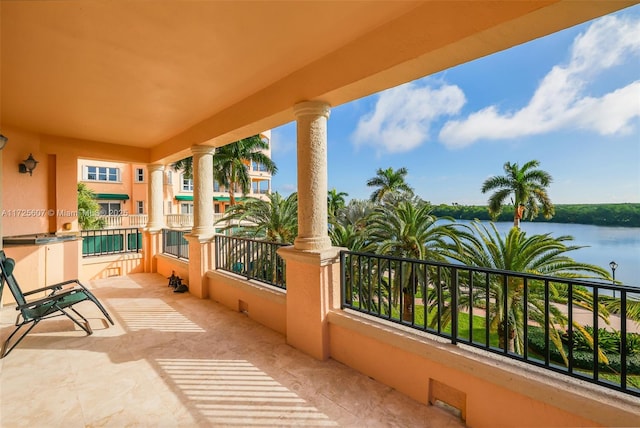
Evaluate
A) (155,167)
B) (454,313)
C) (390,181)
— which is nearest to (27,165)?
(155,167)

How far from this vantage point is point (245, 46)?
2.44 metres

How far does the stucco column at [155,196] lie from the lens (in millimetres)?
6373

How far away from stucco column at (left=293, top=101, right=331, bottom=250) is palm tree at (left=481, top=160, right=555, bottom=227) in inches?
742

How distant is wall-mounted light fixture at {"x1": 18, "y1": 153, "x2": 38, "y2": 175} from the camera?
480 centimetres

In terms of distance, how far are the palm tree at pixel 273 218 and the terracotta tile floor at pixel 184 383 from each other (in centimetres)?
373

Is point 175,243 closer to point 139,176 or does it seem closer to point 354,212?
point 354,212

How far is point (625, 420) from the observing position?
1.40 metres

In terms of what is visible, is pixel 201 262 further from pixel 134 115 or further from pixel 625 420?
pixel 625 420

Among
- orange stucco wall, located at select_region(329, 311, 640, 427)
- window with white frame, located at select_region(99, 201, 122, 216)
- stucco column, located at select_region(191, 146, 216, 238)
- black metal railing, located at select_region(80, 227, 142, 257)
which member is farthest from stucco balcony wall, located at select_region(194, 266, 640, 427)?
window with white frame, located at select_region(99, 201, 122, 216)

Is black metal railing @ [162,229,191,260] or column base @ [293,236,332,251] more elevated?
column base @ [293,236,332,251]

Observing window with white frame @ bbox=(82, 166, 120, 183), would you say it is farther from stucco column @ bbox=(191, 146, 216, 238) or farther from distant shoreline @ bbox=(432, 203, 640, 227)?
distant shoreline @ bbox=(432, 203, 640, 227)

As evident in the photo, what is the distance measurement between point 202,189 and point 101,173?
61.1 ft

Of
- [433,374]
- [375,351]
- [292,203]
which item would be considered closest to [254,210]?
[292,203]

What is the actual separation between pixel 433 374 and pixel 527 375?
0.61 m
